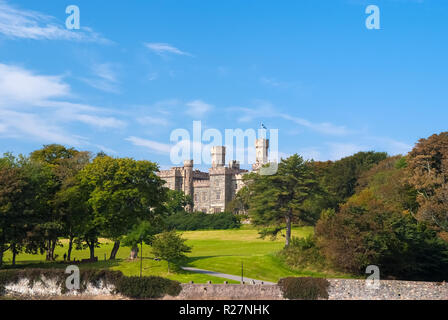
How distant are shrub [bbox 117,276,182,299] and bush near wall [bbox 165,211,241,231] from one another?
4520cm

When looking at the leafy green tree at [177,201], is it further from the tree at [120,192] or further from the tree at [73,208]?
the tree at [73,208]

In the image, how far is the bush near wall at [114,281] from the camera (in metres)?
35.3

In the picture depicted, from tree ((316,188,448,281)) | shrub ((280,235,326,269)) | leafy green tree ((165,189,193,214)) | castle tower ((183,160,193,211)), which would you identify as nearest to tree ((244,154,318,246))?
shrub ((280,235,326,269))

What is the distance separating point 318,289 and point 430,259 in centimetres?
1267

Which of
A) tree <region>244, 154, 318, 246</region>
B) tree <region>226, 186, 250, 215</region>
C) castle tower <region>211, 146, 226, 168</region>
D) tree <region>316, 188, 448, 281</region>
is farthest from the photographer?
castle tower <region>211, 146, 226, 168</region>

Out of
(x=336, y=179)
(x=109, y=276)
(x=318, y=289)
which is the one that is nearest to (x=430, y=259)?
(x=318, y=289)

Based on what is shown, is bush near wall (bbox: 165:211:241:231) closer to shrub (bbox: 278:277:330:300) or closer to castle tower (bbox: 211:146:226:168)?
castle tower (bbox: 211:146:226:168)

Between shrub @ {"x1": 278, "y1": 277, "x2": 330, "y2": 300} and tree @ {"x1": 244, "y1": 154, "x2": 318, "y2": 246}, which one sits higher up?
tree @ {"x1": 244, "y1": 154, "x2": 318, "y2": 246}

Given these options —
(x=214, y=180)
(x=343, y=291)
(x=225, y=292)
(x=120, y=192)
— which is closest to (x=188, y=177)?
(x=214, y=180)

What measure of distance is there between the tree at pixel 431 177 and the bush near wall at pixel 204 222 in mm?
34124

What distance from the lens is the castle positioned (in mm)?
115875

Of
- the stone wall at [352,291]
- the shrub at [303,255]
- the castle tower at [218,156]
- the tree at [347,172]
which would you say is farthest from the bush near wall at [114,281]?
the castle tower at [218,156]

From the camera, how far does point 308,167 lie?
2189 inches

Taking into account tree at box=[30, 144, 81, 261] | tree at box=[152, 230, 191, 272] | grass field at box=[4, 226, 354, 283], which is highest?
tree at box=[30, 144, 81, 261]
